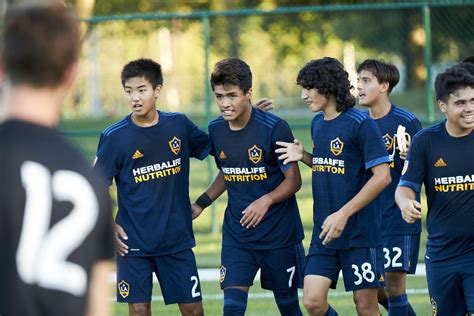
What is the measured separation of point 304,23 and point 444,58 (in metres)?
3.42

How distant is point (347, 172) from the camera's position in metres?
6.60

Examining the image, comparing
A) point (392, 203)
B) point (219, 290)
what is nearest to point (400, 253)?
point (392, 203)

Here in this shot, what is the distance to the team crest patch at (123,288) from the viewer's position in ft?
22.7

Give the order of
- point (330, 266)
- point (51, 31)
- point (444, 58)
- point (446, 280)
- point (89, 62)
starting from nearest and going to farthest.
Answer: point (51, 31) < point (446, 280) < point (330, 266) < point (444, 58) < point (89, 62)

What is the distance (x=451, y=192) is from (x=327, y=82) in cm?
116

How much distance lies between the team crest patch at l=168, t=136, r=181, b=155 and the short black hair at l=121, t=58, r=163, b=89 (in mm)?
398

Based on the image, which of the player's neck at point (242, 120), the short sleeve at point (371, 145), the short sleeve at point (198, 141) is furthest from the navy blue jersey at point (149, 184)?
the short sleeve at point (371, 145)

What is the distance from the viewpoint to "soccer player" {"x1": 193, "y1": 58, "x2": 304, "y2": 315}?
6.91 meters

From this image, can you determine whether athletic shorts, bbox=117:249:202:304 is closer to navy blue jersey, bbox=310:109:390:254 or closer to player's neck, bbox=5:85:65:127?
navy blue jersey, bbox=310:109:390:254

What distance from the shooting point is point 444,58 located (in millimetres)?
17906

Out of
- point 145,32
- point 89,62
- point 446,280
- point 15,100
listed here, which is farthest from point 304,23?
point 15,100

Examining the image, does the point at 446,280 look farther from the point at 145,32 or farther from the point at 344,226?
the point at 145,32

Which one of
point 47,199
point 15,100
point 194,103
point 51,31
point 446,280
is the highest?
point 194,103

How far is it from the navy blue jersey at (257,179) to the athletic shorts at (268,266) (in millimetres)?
56
